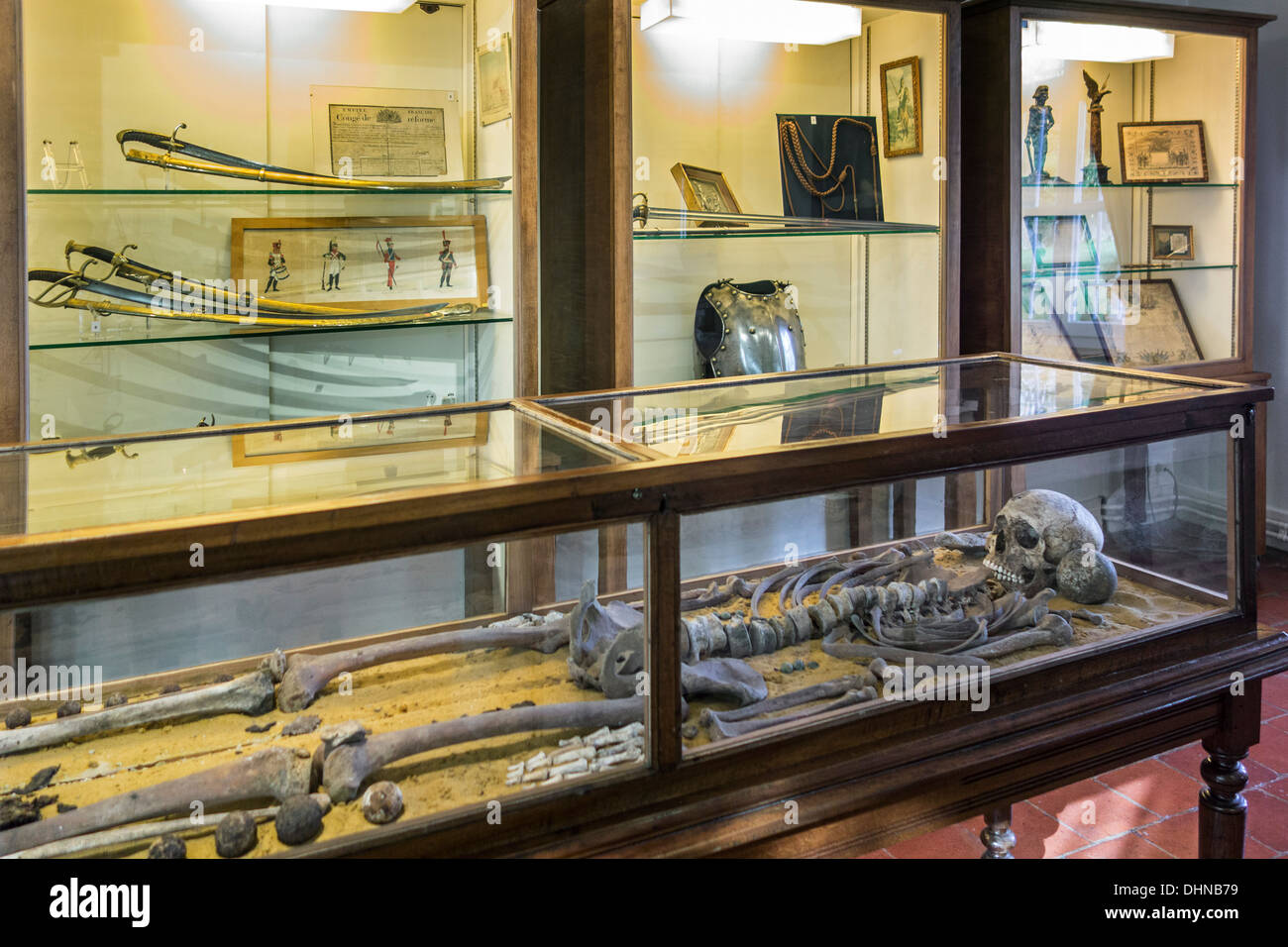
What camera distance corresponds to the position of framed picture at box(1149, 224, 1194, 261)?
4.31 meters

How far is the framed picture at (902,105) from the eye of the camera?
11.1 ft

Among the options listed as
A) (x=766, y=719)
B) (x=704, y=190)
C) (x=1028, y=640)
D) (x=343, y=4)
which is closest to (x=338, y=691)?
(x=766, y=719)

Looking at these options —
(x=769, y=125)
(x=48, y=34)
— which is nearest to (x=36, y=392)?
(x=48, y=34)

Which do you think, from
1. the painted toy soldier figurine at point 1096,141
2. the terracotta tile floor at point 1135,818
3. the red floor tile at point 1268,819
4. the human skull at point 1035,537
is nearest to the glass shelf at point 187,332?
the human skull at point 1035,537

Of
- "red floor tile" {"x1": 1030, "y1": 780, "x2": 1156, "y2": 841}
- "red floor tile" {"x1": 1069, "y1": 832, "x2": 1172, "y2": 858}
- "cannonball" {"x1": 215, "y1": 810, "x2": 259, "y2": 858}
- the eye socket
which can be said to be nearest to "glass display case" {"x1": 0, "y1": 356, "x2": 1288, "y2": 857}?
"cannonball" {"x1": 215, "y1": 810, "x2": 259, "y2": 858}

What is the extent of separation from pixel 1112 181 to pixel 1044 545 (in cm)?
262

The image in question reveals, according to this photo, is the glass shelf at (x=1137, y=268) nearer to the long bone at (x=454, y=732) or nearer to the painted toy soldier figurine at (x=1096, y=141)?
the painted toy soldier figurine at (x=1096, y=141)

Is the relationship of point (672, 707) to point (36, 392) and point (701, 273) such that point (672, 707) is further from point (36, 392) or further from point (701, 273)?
point (701, 273)

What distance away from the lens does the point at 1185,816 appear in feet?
9.21

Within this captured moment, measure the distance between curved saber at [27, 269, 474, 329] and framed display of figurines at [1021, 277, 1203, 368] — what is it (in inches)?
83.3

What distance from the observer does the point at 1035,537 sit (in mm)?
2109

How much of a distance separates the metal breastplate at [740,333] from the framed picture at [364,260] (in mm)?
693

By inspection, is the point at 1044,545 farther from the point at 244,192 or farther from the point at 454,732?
the point at 244,192

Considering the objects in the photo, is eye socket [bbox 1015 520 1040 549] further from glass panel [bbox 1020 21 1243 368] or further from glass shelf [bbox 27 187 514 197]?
glass panel [bbox 1020 21 1243 368]
